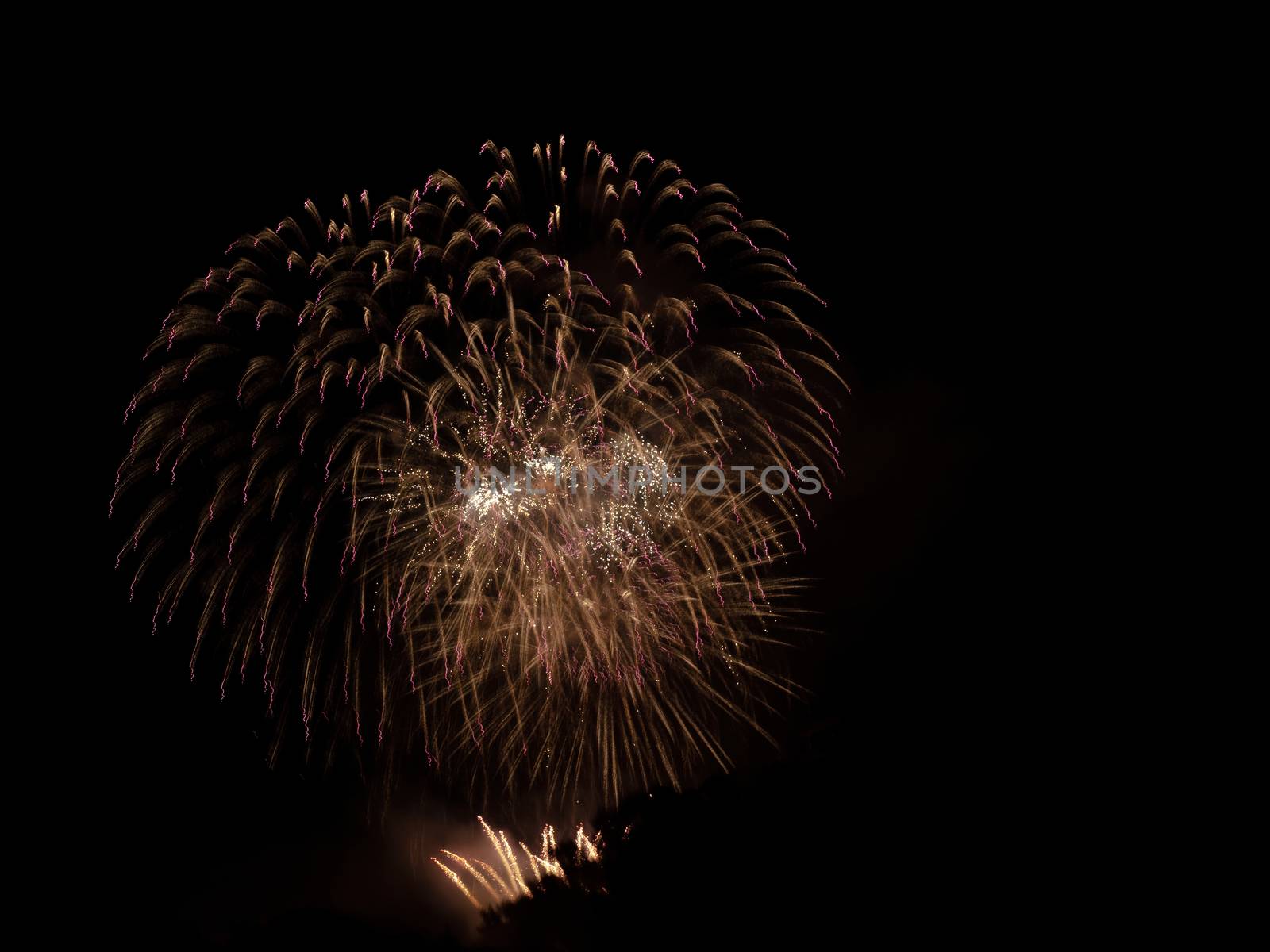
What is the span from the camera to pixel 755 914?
11.3 metres

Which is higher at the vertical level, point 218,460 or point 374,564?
point 218,460

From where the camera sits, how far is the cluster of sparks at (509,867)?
15008 millimetres

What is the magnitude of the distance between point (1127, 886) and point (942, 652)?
10.8m

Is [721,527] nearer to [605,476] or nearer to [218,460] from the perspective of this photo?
[605,476]

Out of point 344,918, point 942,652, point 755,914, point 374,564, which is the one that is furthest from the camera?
point 942,652

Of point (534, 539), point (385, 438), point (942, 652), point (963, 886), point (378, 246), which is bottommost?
point (963, 886)

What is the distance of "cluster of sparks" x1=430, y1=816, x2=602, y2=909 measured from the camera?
15008mm

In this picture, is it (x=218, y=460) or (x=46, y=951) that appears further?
(x=46, y=951)

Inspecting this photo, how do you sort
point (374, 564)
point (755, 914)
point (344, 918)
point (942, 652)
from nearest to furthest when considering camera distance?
point (755, 914), point (374, 564), point (344, 918), point (942, 652)

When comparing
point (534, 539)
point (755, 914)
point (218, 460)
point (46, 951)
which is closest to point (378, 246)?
point (218, 460)

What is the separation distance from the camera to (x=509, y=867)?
16203mm

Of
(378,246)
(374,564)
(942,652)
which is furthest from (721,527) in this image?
(942,652)

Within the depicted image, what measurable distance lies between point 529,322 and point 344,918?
8957mm

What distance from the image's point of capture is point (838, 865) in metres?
11.4
